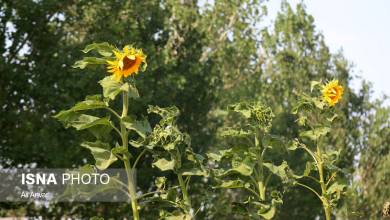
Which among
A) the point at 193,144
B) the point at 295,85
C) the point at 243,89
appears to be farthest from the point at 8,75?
the point at 295,85

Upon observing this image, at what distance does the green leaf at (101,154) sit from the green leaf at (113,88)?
31cm

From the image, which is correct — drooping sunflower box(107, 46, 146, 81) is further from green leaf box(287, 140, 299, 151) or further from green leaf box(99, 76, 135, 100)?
green leaf box(287, 140, 299, 151)

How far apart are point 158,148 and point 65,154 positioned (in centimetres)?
1539

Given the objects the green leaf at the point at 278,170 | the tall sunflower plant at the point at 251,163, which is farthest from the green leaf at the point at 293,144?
the green leaf at the point at 278,170

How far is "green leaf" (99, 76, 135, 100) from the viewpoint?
4.02m

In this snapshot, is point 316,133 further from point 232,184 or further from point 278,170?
point 232,184

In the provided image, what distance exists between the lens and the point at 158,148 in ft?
14.3

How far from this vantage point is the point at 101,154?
4066 millimetres

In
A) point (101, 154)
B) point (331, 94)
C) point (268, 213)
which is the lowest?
point (268, 213)

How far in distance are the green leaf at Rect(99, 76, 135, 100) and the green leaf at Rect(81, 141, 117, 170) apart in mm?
311

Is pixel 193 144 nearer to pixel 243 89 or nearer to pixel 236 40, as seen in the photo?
pixel 243 89

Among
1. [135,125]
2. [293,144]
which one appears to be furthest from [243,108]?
[135,125]

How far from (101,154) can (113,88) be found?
0.41m

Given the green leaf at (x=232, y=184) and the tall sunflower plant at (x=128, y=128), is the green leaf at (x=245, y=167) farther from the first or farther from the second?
the tall sunflower plant at (x=128, y=128)
